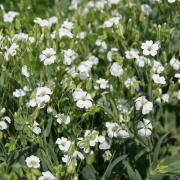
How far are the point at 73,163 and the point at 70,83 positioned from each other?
0.54 m

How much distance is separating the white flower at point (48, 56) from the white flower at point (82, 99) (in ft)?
0.76

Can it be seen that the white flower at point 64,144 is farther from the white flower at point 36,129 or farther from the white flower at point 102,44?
the white flower at point 102,44

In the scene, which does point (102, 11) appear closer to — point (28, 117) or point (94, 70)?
point (94, 70)

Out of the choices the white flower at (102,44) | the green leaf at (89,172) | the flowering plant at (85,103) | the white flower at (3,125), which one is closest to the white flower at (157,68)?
the flowering plant at (85,103)

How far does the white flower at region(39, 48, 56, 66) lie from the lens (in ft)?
7.90

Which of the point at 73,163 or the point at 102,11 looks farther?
the point at 102,11

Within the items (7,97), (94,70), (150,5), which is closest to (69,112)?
(7,97)

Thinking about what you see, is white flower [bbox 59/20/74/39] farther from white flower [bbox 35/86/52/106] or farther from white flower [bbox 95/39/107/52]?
white flower [bbox 35/86/52/106]

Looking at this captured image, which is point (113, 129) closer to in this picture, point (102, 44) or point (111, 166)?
point (111, 166)

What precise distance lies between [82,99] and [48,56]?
0.34 metres

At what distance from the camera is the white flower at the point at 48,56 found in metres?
2.41

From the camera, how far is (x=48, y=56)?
2.46 m

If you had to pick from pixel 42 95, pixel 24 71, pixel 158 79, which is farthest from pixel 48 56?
pixel 158 79

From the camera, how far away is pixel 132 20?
2.91 meters
